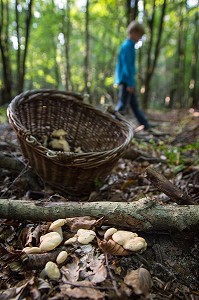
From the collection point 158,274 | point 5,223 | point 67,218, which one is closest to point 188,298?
point 158,274

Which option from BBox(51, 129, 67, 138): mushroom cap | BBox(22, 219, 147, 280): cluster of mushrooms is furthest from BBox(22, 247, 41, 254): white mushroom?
BBox(51, 129, 67, 138): mushroom cap

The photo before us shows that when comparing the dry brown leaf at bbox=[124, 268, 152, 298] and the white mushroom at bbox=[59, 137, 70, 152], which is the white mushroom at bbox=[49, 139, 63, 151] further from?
the dry brown leaf at bbox=[124, 268, 152, 298]

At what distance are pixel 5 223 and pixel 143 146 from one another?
9.12 feet

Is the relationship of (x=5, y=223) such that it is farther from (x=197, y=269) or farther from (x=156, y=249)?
(x=197, y=269)

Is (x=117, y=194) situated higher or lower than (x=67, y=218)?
lower

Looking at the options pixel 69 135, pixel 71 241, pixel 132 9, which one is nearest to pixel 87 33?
pixel 132 9

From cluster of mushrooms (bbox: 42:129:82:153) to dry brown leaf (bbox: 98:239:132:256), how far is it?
150 cm

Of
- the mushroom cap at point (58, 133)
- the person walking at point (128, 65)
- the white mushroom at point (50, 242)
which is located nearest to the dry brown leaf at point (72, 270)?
the white mushroom at point (50, 242)

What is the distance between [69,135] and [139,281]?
2.15 meters

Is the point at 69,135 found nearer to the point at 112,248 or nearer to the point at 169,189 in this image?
the point at 169,189

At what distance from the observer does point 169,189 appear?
2039 mm

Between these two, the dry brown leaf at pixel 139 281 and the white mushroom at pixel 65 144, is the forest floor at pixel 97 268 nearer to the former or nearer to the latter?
the dry brown leaf at pixel 139 281

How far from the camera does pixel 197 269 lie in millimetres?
1622

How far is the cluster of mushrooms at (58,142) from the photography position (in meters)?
2.93
